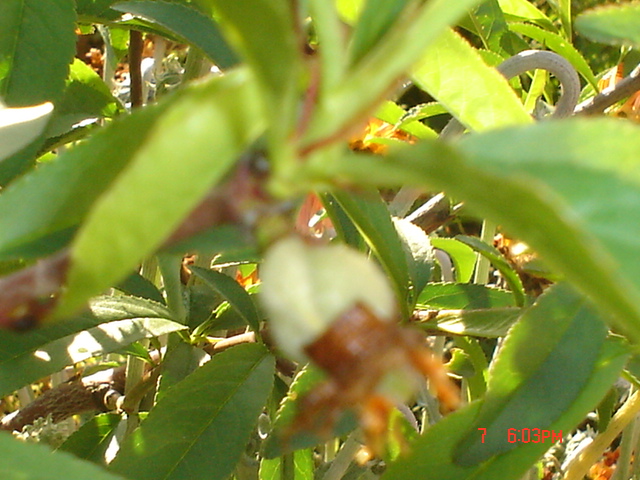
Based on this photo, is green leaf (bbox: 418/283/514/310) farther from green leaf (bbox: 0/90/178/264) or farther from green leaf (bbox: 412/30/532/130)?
green leaf (bbox: 0/90/178/264)

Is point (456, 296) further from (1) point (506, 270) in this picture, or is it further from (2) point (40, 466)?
(2) point (40, 466)

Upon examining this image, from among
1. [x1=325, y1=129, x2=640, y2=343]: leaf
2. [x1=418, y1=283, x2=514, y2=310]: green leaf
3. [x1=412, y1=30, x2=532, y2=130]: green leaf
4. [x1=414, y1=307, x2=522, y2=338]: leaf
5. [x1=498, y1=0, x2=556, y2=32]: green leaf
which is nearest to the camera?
[x1=325, y1=129, x2=640, y2=343]: leaf

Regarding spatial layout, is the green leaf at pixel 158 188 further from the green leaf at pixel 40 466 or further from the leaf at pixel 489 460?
the leaf at pixel 489 460

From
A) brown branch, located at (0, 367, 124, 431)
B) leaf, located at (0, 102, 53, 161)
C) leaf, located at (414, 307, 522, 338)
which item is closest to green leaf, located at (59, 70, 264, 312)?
leaf, located at (0, 102, 53, 161)

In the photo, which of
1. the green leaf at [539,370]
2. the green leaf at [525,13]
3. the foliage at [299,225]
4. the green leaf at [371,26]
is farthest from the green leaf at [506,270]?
the green leaf at [525,13]

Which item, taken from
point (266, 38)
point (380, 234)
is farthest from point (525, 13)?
point (266, 38)

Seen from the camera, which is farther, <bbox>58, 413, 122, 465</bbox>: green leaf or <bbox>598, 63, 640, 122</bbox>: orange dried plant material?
<bbox>598, 63, 640, 122</bbox>: orange dried plant material
